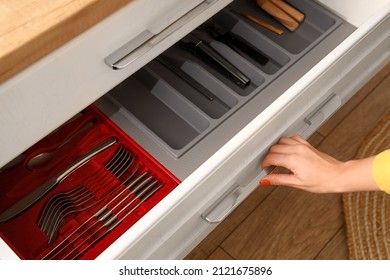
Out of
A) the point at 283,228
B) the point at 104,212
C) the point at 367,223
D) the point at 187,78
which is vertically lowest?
the point at 367,223

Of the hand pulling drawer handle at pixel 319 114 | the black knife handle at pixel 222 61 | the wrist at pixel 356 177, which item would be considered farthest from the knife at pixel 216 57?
the wrist at pixel 356 177

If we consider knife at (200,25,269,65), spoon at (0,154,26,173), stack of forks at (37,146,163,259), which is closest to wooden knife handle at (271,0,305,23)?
knife at (200,25,269,65)

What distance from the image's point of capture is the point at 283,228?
3.94ft

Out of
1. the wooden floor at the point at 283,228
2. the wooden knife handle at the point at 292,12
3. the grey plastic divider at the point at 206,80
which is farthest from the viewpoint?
the wooden floor at the point at 283,228

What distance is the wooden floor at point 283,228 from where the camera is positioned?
3.84 feet

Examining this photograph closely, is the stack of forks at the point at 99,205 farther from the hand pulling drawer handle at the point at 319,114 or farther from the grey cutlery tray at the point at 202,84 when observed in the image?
the hand pulling drawer handle at the point at 319,114

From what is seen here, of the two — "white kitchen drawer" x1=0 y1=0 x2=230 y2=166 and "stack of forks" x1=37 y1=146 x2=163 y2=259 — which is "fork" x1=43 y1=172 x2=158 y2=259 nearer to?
"stack of forks" x1=37 y1=146 x2=163 y2=259

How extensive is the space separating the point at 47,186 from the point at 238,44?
1.48 feet

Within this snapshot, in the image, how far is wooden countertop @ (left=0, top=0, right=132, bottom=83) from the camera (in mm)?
548

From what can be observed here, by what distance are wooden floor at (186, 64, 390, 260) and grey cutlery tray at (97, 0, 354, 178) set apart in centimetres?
35

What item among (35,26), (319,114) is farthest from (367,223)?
(35,26)

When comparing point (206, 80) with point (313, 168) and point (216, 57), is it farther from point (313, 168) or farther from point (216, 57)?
point (313, 168)

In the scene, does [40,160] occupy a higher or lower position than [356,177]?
higher
